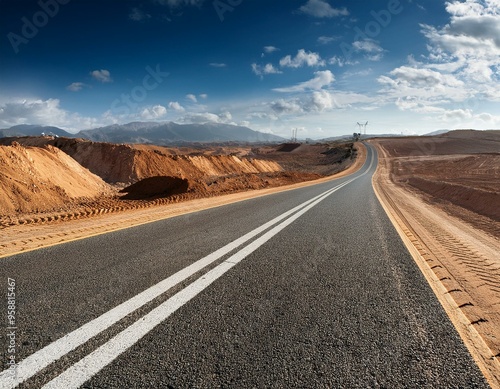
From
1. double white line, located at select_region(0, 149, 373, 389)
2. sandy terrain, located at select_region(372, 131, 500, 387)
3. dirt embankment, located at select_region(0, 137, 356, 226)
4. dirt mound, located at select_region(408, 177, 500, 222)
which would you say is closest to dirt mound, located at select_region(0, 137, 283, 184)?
dirt embankment, located at select_region(0, 137, 356, 226)

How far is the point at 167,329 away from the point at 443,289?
3345 millimetres

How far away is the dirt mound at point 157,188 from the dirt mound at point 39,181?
158 cm

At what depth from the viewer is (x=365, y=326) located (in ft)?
8.70

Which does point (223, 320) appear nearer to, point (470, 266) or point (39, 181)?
point (470, 266)

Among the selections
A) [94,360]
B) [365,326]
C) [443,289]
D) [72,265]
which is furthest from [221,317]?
[443,289]

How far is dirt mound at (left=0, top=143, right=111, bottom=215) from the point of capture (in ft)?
31.9

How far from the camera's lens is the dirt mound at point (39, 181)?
382 inches

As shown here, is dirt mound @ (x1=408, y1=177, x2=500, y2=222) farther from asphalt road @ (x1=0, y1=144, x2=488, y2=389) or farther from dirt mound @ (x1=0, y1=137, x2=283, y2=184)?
dirt mound @ (x1=0, y1=137, x2=283, y2=184)

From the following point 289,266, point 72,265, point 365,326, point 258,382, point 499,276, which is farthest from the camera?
point 499,276

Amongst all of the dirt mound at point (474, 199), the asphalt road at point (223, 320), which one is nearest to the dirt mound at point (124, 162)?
the dirt mound at point (474, 199)

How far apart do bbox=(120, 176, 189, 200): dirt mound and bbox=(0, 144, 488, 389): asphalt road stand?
34.9ft

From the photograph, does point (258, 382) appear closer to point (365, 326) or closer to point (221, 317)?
point (221, 317)

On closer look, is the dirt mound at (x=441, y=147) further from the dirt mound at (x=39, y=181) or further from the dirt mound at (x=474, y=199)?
the dirt mound at (x=39, y=181)

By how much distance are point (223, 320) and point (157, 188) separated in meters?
14.6
